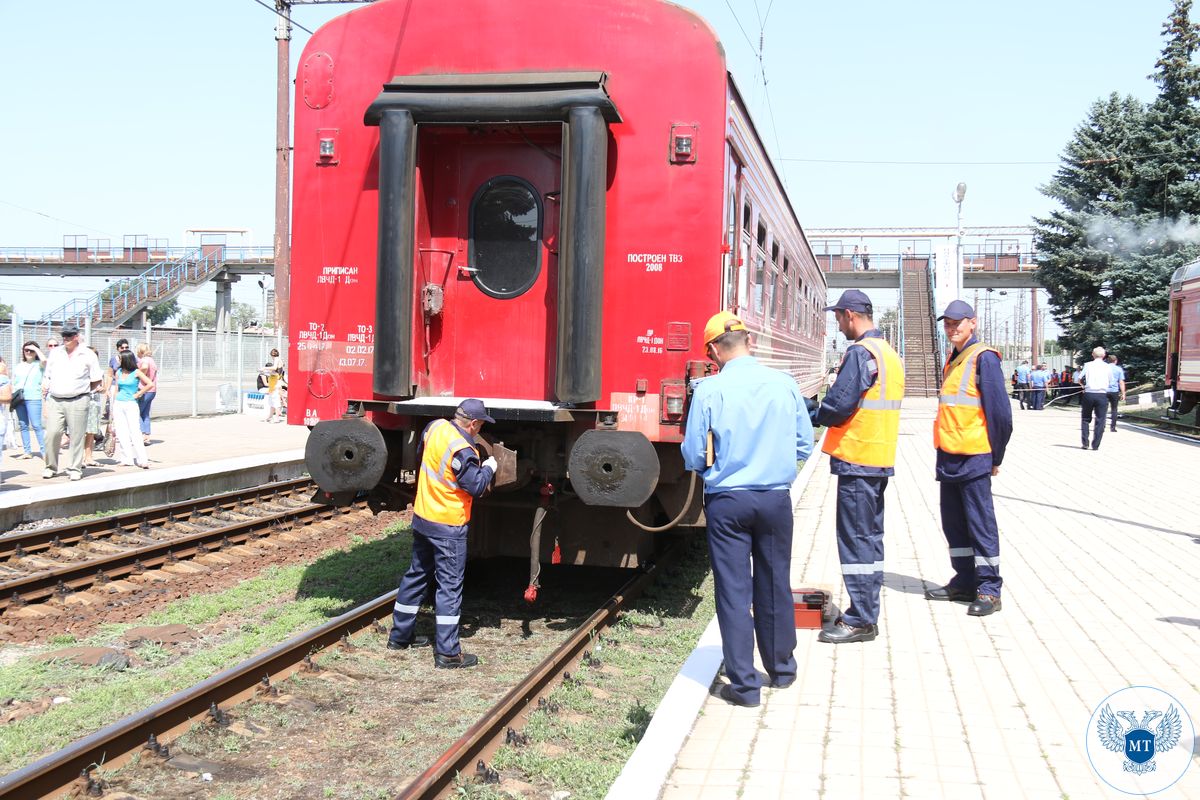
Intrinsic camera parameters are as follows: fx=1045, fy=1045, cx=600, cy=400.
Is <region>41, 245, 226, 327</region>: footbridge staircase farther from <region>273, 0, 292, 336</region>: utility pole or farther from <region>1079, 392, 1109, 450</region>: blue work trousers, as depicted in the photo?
<region>1079, 392, 1109, 450</region>: blue work trousers

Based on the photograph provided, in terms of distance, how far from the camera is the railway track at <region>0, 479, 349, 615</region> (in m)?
7.93

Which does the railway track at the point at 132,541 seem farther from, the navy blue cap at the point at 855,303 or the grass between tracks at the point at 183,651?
the navy blue cap at the point at 855,303

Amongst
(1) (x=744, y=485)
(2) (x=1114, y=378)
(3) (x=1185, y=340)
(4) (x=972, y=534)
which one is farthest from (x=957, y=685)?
(3) (x=1185, y=340)

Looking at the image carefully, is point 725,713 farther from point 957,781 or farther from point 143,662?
point 143,662

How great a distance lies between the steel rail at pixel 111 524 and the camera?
30.2 ft

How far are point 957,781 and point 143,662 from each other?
15.5ft

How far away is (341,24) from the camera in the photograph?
695cm

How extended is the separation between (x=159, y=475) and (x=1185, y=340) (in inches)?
896

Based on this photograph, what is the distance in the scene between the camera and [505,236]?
6930mm

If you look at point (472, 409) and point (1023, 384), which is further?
point (1023, 384)

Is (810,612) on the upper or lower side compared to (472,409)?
lower

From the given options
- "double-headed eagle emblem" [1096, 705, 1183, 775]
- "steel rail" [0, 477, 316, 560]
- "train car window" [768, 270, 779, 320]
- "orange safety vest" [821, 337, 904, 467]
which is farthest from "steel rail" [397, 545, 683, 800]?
"steel rail" [0, 477, 316, 560]

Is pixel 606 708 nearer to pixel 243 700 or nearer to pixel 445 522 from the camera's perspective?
pixel 445 522

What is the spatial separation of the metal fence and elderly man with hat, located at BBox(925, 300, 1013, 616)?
16.6 meters
